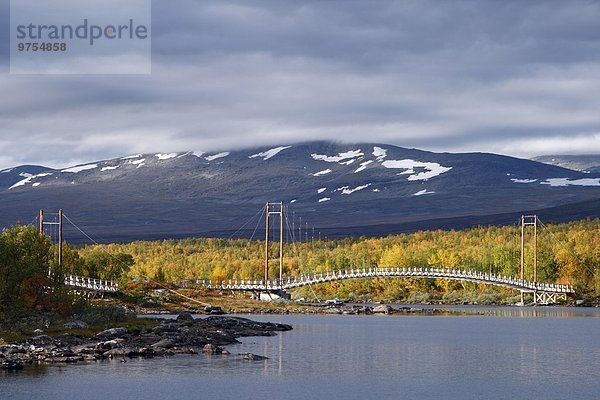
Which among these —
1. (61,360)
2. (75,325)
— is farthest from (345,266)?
(61,360)

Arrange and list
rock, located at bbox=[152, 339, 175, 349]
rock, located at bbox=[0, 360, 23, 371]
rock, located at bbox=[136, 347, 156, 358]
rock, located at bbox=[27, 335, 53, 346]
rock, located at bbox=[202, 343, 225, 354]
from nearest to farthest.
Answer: rock, located at bbox=[0, 360, 23, 371] → rock, located at bbox=[27, 335, 53, 346] → rock, located at bbox=[136, 347, 156, 358] → rock, located at bbox=[152, 339, 175, 349] → rock, located at bbox=[202, 343, 225, 354]

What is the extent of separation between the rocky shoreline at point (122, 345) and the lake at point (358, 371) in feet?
5.19

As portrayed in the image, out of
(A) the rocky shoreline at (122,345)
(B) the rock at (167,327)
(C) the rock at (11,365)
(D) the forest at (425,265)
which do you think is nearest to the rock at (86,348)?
(A) the rocky shoreline at (122,345)

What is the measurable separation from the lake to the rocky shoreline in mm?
1582

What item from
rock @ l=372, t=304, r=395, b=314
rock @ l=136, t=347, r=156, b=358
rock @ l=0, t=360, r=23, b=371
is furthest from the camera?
rock @ l=372, t=304, r=395, b=314

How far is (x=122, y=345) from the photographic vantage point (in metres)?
66.1

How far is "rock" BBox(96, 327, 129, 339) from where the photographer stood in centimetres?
6950

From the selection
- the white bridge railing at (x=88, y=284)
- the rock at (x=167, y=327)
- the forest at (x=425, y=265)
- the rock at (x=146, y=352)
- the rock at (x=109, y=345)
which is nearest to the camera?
the rock at (x=146, y=352)

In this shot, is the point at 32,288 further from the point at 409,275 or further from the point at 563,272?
the point at 563,272

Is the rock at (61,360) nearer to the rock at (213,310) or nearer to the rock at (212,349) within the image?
the rock at (212,349)

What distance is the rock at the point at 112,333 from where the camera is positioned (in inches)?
2736

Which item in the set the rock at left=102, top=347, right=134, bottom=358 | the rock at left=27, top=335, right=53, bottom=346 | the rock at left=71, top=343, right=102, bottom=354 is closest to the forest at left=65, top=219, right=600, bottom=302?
the rock at left=27, top=335, right=53, bottom=346

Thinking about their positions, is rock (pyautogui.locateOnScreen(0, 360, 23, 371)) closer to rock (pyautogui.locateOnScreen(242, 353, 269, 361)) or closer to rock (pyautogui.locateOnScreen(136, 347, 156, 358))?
rock (pyautogui.locateOnScreen(136, 347, 156, 358))

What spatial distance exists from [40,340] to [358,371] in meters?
19.0
